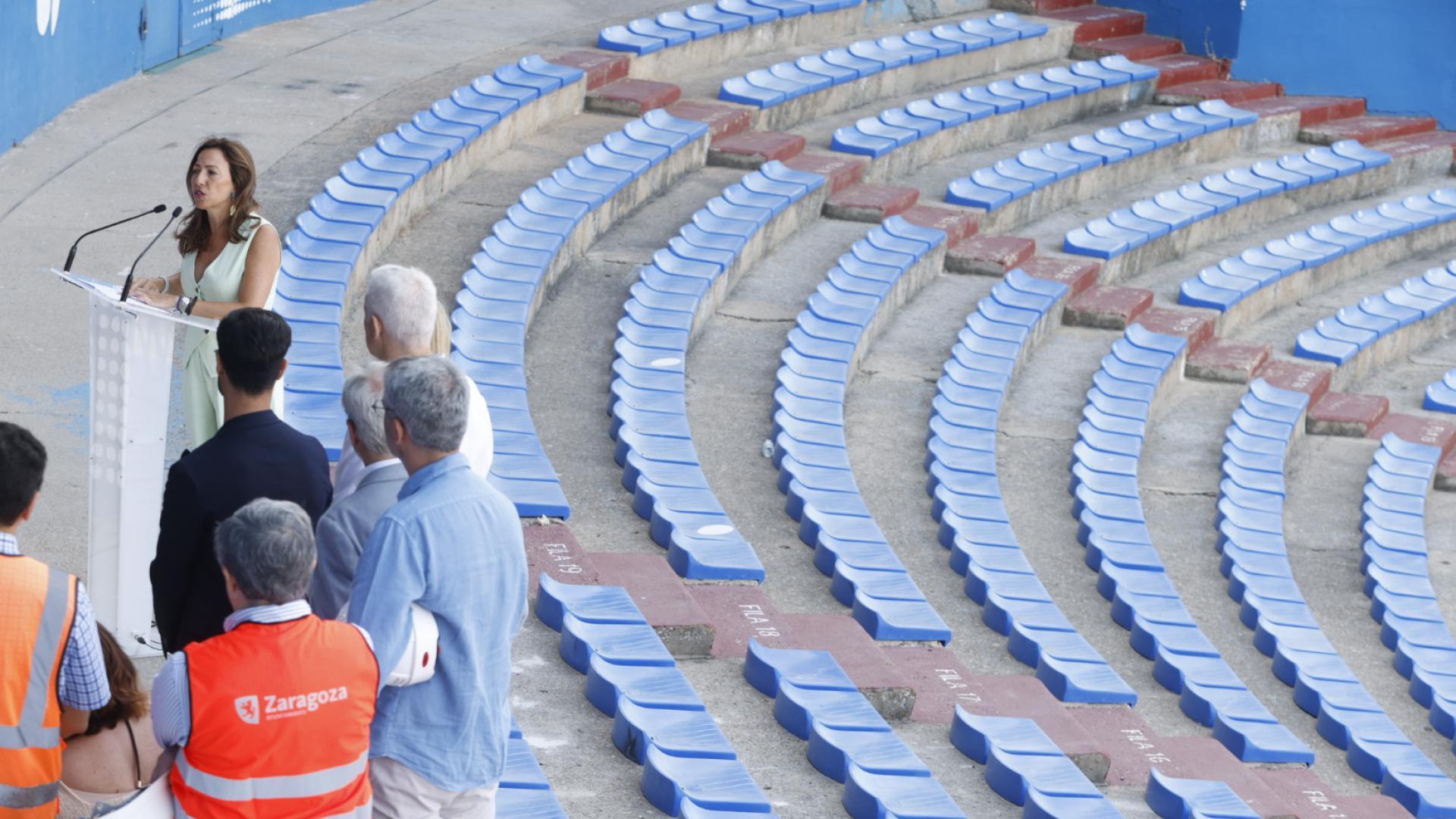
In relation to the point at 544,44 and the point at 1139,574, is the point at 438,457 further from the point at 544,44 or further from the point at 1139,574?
the point at 544,44

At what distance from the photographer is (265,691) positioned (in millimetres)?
2045

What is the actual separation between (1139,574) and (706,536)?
1806 millimetres

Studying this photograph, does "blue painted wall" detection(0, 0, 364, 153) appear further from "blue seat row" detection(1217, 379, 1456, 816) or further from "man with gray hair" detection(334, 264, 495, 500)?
"blue seat row" detection(1217, 379, 1456, 816)

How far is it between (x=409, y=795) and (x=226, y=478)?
1.73ft

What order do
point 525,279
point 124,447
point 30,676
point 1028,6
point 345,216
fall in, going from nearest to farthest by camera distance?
point 30,676 → point 124,447 → point 345,216 → point 525,279 → point 1028,6

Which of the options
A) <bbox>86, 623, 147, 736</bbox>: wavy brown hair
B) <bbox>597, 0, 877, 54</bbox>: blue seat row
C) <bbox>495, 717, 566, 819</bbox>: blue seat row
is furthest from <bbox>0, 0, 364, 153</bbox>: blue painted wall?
<bbox>86, 623, 147, 736</bbox>: wavy brown hair

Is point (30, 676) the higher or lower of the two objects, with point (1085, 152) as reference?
lower

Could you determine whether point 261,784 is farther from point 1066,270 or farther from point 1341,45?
point 1341,45

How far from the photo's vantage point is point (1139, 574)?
576 cm

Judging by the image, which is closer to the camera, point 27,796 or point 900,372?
point 27,796

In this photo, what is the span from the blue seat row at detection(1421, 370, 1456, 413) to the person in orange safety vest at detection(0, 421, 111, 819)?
24.8ft

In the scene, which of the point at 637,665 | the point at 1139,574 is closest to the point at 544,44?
the point at 1139,574

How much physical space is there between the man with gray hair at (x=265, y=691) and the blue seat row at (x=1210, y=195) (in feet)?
22.9

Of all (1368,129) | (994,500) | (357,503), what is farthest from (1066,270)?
(357,503)
